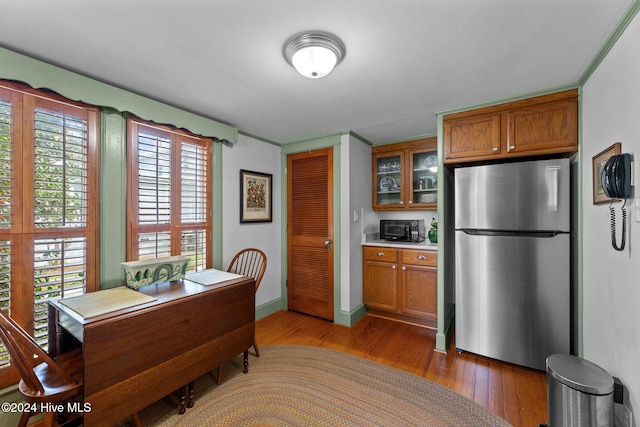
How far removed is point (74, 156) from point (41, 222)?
1.53 ft

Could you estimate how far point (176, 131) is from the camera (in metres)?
2.38

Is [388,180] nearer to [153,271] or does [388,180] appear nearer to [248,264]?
[248,264]

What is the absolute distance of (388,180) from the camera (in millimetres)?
3613

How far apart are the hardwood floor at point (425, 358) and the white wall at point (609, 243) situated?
488 millimetres

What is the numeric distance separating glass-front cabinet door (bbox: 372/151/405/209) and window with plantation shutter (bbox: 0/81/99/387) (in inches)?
115

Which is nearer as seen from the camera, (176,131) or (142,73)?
(142,73)

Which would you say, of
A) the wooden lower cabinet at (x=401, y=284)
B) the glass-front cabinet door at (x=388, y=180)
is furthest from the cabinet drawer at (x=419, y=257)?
the glass-front cabinet door at (x=388, y=180)

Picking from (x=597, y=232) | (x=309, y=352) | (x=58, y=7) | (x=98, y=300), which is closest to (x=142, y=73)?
(x=58, y=7)

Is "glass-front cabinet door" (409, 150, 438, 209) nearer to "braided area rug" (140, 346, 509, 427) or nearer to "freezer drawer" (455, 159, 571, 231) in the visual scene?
"freezer drawer" (455, 159, 571, 231)

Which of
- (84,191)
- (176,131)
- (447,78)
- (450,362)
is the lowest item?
(450,362)

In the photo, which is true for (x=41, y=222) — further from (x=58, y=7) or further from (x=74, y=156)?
(x=58, y=7)

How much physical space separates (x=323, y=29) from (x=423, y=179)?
243 centimetres

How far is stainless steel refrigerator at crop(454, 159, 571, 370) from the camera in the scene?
2066 millimetres

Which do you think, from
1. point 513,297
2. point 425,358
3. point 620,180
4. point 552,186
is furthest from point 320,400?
point 552,186
